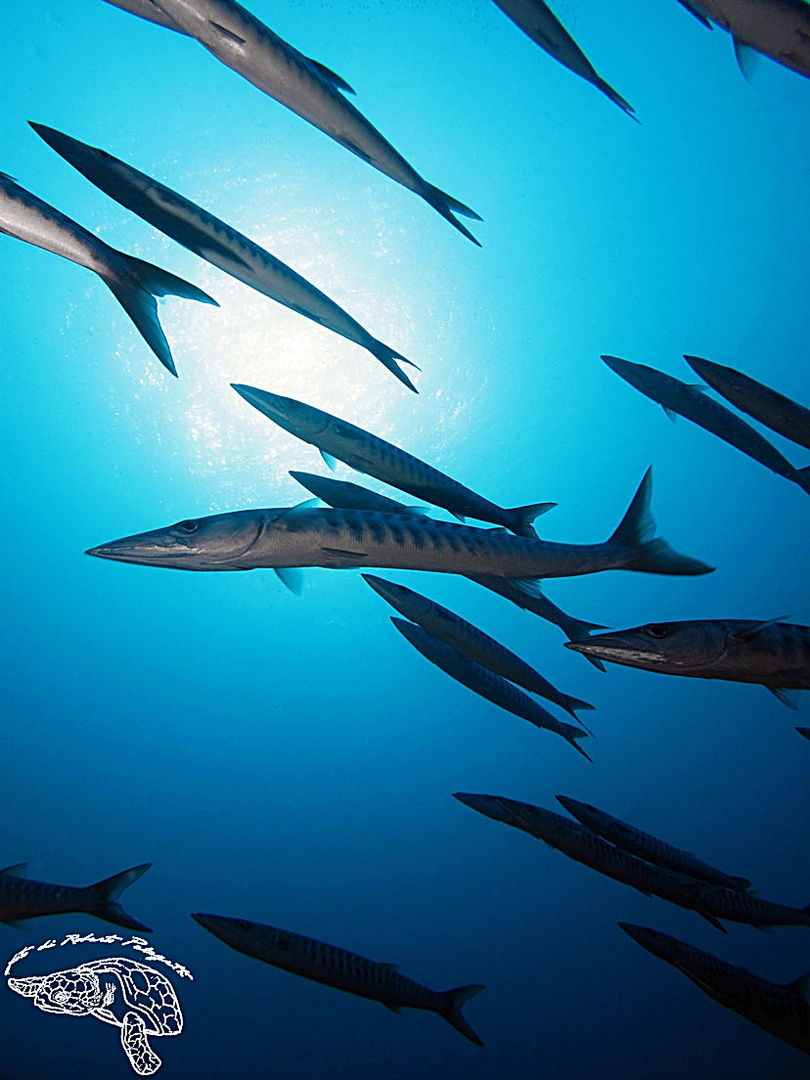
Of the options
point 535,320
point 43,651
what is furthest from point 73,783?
point 535,320

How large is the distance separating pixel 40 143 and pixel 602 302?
777 centimetres

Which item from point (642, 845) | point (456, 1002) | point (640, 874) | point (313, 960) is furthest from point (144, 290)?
point (456, 1002)

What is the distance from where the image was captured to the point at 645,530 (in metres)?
2.94

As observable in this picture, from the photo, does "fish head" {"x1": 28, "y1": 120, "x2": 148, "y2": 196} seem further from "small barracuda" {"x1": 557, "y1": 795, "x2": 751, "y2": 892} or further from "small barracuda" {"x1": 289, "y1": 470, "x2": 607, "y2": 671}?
"small barracuda" {"x1": 557, "y1": 795, "x2": 751, "y2": 892}

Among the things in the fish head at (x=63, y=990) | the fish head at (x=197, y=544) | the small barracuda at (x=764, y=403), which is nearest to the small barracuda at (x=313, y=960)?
the fish head at (x=63, y=990)

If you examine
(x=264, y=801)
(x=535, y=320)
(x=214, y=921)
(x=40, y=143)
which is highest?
(x=535, y=320)

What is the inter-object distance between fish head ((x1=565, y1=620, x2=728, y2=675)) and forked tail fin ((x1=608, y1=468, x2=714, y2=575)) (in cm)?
48

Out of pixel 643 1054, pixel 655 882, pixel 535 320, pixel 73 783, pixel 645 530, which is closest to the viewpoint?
pixel 645 530

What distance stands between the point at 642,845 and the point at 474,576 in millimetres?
2826

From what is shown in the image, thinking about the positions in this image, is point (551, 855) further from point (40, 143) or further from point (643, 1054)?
point (40, 143)

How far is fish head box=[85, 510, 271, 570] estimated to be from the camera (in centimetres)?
267

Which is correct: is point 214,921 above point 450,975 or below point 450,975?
above
